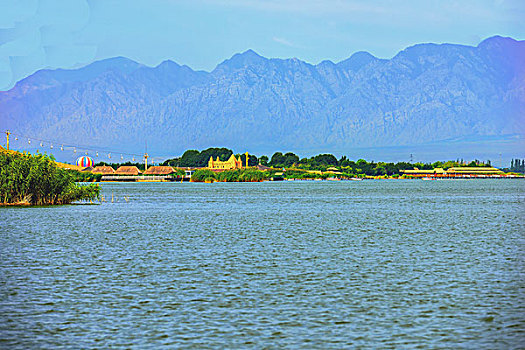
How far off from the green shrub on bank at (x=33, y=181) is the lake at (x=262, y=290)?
22632mm

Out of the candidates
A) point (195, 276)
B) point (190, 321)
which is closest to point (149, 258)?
point (195, 276)

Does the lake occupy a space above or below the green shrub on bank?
below

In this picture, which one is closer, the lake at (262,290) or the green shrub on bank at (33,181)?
the lake at (262,290)

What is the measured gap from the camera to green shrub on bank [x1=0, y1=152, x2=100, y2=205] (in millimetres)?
74375

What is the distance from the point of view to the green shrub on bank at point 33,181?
244 ft

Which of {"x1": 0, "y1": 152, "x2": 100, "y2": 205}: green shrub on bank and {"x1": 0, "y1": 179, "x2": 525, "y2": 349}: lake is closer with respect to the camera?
{"x1": 0, "y1": 179, "x2": 525, "y2": 349}: lake

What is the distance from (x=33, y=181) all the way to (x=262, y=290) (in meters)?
57.6

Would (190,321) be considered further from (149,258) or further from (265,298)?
(149,258)

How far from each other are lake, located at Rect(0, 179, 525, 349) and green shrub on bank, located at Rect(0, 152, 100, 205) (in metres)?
22.6

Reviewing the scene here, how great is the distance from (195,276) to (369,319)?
11.0 m

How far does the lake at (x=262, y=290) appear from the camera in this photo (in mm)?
20078

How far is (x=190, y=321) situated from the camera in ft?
71.6

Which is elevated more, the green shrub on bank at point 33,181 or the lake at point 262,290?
the green shrub on bank at point 33,181

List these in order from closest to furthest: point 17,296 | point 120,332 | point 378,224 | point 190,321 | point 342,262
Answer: point 120,332 → point 190,321 → point 17,296 → point 342,262 → point 378,224
